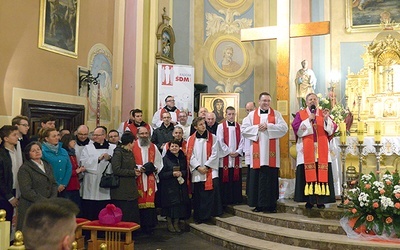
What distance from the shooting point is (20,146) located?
565 centimetres

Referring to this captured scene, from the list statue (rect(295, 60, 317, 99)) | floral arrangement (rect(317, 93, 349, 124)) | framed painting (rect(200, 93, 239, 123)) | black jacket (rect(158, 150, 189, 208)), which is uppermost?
statue (rect(295, 60, 317, 99))

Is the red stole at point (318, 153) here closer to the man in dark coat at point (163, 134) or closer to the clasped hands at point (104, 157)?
the man in dark coat at point (163, 134)

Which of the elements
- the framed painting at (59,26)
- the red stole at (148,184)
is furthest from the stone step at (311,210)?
the framed painting at (59,26)

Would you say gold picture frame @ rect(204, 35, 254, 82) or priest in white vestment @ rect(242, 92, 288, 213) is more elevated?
gold picture frame @ rect(204, 35, 254, 82)

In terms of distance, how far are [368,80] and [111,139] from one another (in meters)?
6.82

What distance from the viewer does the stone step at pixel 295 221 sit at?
18.7ft

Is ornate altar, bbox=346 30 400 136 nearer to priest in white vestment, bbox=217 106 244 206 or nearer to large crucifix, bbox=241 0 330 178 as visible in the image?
large crucifix, bbox=241 0 330 178

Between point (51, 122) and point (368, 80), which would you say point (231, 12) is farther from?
point (51, 122)

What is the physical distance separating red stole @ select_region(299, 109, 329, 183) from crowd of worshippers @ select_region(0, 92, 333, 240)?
3 centimetres

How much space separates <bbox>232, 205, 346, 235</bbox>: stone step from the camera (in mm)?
5688

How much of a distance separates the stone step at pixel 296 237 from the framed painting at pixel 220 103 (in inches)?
182

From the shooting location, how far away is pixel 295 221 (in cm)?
597

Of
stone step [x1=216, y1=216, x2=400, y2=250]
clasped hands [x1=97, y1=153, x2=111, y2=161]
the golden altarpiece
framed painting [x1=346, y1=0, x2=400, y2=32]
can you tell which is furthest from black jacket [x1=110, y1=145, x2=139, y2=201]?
framed painting [x1=346, y1=0, x2=400, y2=32]

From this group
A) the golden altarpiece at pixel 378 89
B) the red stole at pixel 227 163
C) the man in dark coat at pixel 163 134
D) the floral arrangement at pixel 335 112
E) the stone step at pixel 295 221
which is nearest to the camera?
the stone step at pixel 295 221
